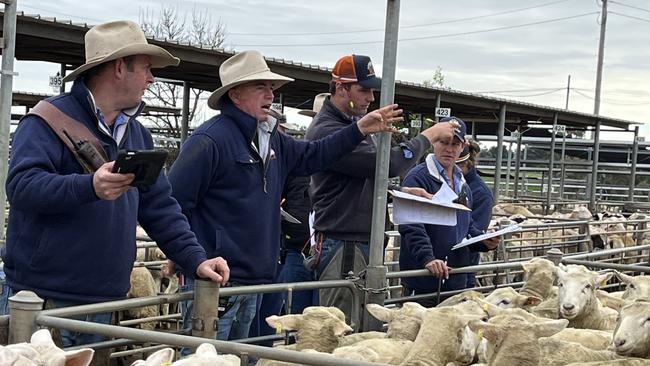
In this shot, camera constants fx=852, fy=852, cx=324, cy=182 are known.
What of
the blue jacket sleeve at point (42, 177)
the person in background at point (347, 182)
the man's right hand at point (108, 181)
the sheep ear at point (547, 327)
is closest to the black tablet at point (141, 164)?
the man's right hand at point (108, 181)

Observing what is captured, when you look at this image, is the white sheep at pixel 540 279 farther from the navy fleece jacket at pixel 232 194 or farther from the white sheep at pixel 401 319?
the navy fleece jacket at pixel 232 194

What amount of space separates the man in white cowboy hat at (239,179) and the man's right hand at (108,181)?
95cm

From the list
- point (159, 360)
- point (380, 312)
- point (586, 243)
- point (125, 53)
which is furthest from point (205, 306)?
point (586, 243)

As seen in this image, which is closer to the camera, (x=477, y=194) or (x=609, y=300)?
(x=609, y=300)

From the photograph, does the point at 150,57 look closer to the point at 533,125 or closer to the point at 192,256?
the point at 192,256

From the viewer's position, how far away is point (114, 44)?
11.7 ft

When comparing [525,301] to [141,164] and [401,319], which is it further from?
[141,164]

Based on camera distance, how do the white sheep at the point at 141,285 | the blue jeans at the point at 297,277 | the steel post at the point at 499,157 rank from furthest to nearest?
the steel post at the point at 499,157 < the white sheep at the point at 141,285 < the blue jeans at the point at 297,277

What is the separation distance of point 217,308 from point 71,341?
25.3 inches

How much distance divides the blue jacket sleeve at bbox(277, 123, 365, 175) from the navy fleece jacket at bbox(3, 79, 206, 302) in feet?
3.61

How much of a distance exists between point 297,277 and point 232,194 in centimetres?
159

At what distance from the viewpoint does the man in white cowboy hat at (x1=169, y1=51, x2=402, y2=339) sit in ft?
13.3

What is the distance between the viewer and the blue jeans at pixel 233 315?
12.9ft

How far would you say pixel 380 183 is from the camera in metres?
4.31
